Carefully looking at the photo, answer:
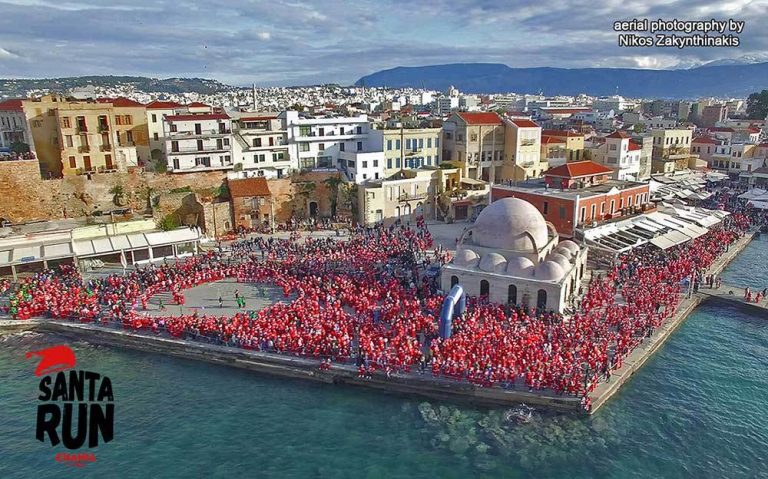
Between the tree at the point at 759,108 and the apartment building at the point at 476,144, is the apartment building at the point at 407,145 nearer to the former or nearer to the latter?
the apartment building at the point at 476,144

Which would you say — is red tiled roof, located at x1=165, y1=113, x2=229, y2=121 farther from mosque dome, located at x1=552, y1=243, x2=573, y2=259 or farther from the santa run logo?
mosque dome, located at x1=552, y1=243, x2=573, y2=259

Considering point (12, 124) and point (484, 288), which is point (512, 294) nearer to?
point (484, 288)

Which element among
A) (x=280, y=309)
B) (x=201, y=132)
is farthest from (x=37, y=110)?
(x=280, y=309)

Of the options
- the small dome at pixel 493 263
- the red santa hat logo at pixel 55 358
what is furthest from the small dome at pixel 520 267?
the red santa hat logo at pixel 55 358

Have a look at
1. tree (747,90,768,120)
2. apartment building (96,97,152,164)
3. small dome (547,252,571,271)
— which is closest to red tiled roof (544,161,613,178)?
small dome (547,252,571,271)

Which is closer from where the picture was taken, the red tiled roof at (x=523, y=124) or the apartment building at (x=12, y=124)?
the apartment building at (x=12, y=124)

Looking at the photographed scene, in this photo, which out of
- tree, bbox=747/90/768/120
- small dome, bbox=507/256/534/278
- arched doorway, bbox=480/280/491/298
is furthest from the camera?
tree, bbox=747/90/768/120

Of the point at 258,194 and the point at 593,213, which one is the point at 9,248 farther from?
the point at 593,213
